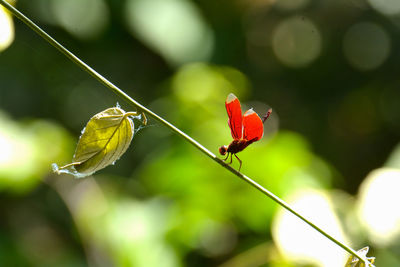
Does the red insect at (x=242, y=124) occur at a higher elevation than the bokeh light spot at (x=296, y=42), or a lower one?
lower

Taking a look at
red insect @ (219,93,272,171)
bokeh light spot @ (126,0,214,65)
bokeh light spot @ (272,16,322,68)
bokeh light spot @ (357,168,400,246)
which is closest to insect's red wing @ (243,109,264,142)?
red insect @ (219,93,272,171)

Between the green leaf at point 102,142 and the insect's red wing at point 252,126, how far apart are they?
0.09 meters

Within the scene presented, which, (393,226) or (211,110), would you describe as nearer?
(393,226)

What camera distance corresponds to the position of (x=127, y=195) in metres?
1.22

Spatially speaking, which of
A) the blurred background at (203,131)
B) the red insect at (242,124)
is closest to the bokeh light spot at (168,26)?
the blurred background at (203,131)

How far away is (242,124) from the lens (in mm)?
432

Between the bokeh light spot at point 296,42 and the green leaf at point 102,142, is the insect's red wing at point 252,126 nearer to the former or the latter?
the green leaf at point 102,142

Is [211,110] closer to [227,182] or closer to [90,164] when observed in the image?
[227,182]

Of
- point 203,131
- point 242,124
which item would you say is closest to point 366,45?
point 203,131

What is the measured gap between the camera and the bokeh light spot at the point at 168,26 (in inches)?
53.5

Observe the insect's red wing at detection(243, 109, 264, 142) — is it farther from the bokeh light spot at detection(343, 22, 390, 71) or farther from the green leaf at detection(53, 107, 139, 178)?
the bokeh light spot at detection(343, 22, 390, 71)

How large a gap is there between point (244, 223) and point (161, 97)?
0.49m

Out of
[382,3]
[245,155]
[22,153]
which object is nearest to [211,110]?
[245,155]

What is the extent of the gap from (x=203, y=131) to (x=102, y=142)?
2.61ft
